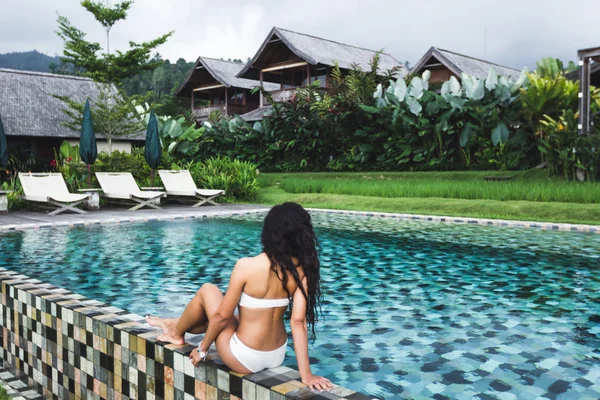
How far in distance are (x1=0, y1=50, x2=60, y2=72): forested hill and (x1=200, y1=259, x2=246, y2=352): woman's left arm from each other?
146131mm

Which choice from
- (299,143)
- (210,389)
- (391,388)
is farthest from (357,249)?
(299,143)

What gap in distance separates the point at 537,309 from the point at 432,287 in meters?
1.10

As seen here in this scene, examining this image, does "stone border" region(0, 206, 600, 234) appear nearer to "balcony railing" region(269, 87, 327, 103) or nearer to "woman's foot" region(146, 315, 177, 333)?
"woman's foot" region(146, 315, 177, 333)

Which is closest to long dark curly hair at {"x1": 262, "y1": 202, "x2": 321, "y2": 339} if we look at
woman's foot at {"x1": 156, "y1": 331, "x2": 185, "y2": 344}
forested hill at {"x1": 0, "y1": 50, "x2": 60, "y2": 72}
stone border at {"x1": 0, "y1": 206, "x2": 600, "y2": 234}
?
woman's foot at {"x1": 156, "y1": 331, "x2": 185, "y2": 344}

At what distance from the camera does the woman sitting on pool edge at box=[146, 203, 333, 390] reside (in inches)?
98.5

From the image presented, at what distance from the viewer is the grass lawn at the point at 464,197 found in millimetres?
11312

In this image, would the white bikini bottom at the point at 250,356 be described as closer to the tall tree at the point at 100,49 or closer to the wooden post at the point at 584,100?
the wooden post at the point at 584,100

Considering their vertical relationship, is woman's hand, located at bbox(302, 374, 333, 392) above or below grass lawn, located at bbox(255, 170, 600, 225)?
below

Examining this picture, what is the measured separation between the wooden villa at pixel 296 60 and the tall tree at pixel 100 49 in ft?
21.0

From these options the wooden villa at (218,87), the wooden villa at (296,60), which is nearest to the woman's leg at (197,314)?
the wooden villa at (296,60)

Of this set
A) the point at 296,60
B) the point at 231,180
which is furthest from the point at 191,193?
the point at 296,60

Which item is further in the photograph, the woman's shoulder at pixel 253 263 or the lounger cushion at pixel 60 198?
the lounger cushion at pixel 60 198

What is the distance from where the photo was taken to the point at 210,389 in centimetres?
263

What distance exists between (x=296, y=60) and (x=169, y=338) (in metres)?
29.4
